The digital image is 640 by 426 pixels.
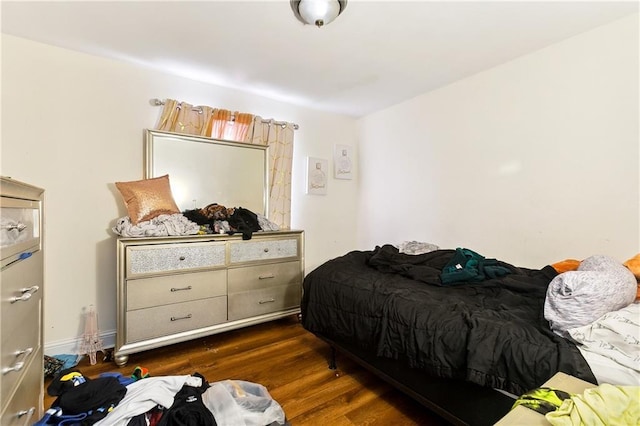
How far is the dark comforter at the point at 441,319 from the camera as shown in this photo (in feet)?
3.73

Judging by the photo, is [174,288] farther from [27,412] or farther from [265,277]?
[27,412]

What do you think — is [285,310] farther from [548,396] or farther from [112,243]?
[548,396]

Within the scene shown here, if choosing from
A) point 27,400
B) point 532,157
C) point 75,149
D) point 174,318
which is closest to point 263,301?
point 174,318

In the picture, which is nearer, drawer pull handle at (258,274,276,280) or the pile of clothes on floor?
the pile of clothes on floor

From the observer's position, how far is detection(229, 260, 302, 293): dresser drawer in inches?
99.0

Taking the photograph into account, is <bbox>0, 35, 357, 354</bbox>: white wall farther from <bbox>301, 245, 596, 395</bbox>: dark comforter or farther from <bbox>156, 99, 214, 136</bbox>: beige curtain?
<bbox>301, 245, 596, 395</bbox>: dark comforter

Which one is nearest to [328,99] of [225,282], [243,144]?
[243,144]

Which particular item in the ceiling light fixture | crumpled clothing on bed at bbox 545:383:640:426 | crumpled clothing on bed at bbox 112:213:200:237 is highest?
the ceiling light fixture

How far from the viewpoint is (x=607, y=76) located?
75.4 inches

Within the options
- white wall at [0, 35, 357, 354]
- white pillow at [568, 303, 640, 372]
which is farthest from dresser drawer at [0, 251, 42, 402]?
white pillow at [568, 303, 640, 372]

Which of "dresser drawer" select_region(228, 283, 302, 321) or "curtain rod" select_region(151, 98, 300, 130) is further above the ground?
"curtain rod" select_region(151, 98, 300, 130)

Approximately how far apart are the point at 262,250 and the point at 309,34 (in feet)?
5.71

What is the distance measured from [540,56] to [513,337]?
215 cm

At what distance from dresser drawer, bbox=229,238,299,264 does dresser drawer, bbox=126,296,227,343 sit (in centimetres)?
37
